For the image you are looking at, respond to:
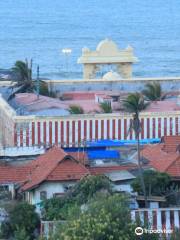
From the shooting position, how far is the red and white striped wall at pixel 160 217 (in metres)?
27.5

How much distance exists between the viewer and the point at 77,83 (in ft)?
170

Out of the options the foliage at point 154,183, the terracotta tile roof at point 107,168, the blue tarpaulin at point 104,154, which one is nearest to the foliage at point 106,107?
the blue tarpaulin at point 104,154

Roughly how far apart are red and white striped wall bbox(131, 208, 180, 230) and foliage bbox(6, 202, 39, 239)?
2019 mm

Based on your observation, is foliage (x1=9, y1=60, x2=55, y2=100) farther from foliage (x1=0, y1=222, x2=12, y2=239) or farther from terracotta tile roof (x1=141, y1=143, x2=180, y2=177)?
foliage (x1=0, y1=222, x2=12, y2=239)

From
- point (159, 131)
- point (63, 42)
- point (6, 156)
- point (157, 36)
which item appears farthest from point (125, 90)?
point (157, 36)

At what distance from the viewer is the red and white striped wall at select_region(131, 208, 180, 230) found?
1081 inches

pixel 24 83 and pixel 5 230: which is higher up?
pixel 24 83

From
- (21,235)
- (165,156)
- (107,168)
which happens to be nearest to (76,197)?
(21,235)

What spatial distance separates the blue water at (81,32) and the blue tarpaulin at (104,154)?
39979 millimetres

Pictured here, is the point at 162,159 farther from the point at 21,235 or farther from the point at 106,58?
the point at 106,58

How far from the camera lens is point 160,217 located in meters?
28.3

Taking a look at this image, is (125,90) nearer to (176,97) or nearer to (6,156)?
(176,97)

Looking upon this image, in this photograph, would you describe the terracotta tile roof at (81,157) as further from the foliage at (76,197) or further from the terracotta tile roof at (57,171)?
the foliage at (76,197)

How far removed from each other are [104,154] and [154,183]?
232 inches
